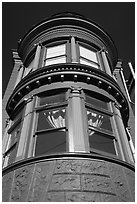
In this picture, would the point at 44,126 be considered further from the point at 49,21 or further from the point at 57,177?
the point at 49,21

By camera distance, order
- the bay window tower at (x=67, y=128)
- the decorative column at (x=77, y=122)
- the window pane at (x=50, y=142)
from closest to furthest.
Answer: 1. the bay window tower at (x=67, y=128)
2. the decorative column at (x=77, y=122)
3. the window pane at (x=50, y=142)

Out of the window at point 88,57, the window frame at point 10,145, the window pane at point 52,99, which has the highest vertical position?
the window at point 88,57

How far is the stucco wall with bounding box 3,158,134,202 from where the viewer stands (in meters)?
4.46

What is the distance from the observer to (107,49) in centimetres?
1109

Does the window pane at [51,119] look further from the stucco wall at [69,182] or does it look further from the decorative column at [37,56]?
the decorative column at [37,56]

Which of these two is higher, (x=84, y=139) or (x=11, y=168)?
(x=84, y=139)

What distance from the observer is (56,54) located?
927 cm

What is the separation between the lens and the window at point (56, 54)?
891 centimetres

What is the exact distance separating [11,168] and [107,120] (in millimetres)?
3162

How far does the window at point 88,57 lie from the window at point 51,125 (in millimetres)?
2516

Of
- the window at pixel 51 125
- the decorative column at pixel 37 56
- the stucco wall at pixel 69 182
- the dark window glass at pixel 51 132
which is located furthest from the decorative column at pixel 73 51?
the stucco wall at pixel 69 182

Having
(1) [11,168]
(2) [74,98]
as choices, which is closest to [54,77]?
(2) [74,98]

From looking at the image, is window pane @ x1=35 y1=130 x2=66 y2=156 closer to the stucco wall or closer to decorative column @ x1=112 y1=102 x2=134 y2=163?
the stucco wall

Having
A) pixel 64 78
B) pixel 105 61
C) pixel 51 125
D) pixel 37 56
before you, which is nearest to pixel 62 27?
pixel 37 56
